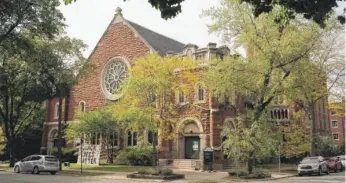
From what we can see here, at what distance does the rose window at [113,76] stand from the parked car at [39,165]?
14.1 m

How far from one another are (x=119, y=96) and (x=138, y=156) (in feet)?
19.9

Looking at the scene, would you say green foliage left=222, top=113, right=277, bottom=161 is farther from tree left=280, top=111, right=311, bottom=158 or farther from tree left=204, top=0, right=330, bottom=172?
tree left=280, top=111, right=311, bottom=158

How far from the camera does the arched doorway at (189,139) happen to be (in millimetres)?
34750

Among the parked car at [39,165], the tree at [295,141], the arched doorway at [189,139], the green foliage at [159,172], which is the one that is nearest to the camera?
the green foliage at [159,172]

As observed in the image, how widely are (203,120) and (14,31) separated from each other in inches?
682

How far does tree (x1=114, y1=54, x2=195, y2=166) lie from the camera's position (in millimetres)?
25094

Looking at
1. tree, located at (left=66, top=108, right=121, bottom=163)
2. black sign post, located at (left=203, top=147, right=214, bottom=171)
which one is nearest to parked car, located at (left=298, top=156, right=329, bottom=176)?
black sign post, located at (left=203, top=147, right=214, bottom=171)

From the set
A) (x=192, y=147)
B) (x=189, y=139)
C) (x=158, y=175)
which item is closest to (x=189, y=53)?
(x=189, y=139)

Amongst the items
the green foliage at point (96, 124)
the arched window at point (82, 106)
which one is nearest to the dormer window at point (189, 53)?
the green foliage at point (96, 124)

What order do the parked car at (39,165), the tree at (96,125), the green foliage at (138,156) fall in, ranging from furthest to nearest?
the tree at (96,125), the green foliage at (138,156), the parked car at (39,165)

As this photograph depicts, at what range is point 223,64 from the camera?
24.6 meters

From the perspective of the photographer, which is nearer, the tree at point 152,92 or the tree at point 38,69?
the tree at point 152,92

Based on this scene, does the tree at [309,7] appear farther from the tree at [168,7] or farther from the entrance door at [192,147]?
the entrance door at [192,147]

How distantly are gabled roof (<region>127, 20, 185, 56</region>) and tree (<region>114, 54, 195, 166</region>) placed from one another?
44.4 feet
